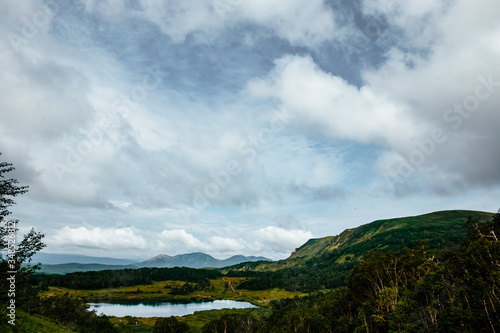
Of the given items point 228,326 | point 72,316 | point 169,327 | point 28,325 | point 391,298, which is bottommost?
point 228,326

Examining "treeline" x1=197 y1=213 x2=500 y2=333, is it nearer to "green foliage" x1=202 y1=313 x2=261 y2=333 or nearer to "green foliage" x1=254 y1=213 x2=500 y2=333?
"green foliage" x1=254 y1=213 x2=500 y2=333

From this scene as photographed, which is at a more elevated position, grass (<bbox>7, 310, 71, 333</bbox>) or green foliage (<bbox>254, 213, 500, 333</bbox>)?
grass (<bbox>7, 310, 71, 333</bbox>)

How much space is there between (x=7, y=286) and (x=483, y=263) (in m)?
76.3

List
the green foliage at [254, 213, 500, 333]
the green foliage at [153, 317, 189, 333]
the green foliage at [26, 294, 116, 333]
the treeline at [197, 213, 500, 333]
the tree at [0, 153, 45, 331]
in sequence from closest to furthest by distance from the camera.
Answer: the tree at [0, 153, 45, 331]
the green foliage at [254, 213, 500, 333]
the treeline at [197, 213, 500, 333]
the green foliage at [26, 294, 116, 333]
the green foliage at [153, 317, 189, 333]

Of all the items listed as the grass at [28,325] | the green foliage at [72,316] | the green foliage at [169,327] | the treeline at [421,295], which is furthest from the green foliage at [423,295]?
the green foliage at [72,316]

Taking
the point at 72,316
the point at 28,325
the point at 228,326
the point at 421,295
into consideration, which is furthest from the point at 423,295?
the point at 72,316

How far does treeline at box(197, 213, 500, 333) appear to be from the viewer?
46875 mm

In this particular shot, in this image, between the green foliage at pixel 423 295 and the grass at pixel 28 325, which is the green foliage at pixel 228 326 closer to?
the green foliage at pixel 423 295

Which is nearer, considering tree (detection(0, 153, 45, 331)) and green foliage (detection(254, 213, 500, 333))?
tree (detection(0, 153, 45, 331))

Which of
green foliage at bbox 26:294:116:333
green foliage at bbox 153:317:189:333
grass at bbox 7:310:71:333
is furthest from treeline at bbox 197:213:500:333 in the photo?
grass at bbox 7:310:71:333

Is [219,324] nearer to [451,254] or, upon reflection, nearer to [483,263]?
[451,254]

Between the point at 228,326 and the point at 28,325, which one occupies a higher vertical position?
the point at 28,325

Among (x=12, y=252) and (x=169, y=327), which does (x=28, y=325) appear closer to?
(x=12, y=252)

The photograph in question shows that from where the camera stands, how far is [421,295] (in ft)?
188
